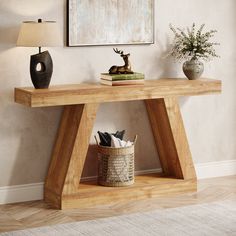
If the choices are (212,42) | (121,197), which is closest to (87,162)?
(121,197)

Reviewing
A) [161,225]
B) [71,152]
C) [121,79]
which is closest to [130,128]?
[121,79]

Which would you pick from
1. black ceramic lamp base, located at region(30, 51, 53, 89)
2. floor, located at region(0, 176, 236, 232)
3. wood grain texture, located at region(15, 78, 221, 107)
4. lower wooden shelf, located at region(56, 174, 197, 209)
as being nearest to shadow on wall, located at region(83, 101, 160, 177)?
lower wooden shelf, located at region(56, 174, 197, 209)

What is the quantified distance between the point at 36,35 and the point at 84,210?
1279 mm

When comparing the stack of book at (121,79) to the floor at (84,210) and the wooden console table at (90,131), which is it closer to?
the wooden console table at (90,131)

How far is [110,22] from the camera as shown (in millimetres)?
5281

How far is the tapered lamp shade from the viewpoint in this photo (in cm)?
477

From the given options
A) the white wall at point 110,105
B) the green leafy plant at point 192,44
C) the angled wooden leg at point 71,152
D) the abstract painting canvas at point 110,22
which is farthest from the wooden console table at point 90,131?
the abstract painting canvas at point 110,22

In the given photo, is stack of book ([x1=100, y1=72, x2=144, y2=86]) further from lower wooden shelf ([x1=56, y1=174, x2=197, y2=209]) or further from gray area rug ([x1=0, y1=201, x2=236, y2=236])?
gray area rug ([x1=0, y1=201, x2=236, y2=236])

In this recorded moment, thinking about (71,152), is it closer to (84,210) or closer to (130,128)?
(84,210)

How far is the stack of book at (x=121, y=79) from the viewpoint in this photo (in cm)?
508

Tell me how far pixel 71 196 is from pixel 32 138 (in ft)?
1.73

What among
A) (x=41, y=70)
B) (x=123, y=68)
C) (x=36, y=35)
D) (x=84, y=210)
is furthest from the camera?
(x=123, y=68)

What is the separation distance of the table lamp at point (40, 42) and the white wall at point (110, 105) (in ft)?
0.70

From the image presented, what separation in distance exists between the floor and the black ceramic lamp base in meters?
0.89
